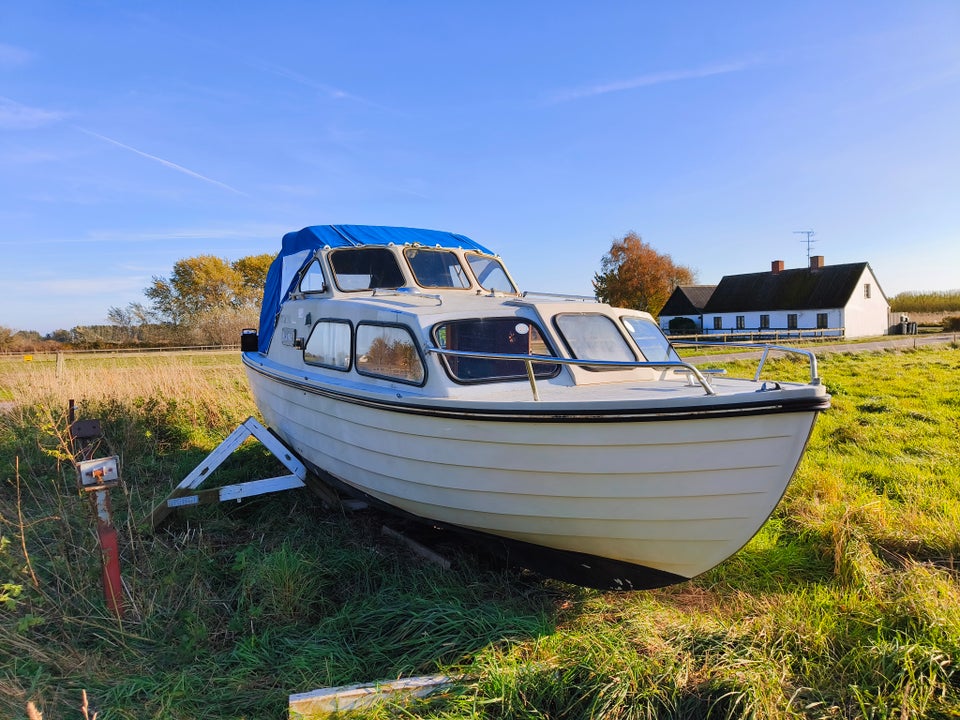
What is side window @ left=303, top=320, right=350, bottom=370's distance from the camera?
16.4 feet

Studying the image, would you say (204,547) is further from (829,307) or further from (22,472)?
(829,307)

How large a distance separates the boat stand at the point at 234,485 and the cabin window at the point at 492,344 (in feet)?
7.07

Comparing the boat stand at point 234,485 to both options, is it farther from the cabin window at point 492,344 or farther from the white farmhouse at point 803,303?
the white farmhouse at point 803,303

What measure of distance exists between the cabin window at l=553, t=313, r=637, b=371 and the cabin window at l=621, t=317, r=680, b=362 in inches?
8.2

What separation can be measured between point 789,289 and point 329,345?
42.2 meters

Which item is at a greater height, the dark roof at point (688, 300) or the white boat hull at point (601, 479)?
the dark roof at point (688, 300)

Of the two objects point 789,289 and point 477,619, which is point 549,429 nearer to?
point 477,619

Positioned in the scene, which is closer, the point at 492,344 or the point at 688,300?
the point at 492,344

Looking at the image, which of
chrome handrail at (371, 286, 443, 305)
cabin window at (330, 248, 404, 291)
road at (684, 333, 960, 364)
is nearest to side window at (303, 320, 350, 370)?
chrome handrail at (371, 286, 443, 305)

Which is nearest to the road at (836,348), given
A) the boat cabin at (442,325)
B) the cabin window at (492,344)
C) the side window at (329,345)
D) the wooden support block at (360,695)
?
the boat cabin at (442,325)

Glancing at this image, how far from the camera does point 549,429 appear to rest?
3270 millimetres

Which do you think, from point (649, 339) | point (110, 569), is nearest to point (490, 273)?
point (649, 339)

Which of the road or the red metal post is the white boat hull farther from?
the road

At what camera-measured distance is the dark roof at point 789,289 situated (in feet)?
121
